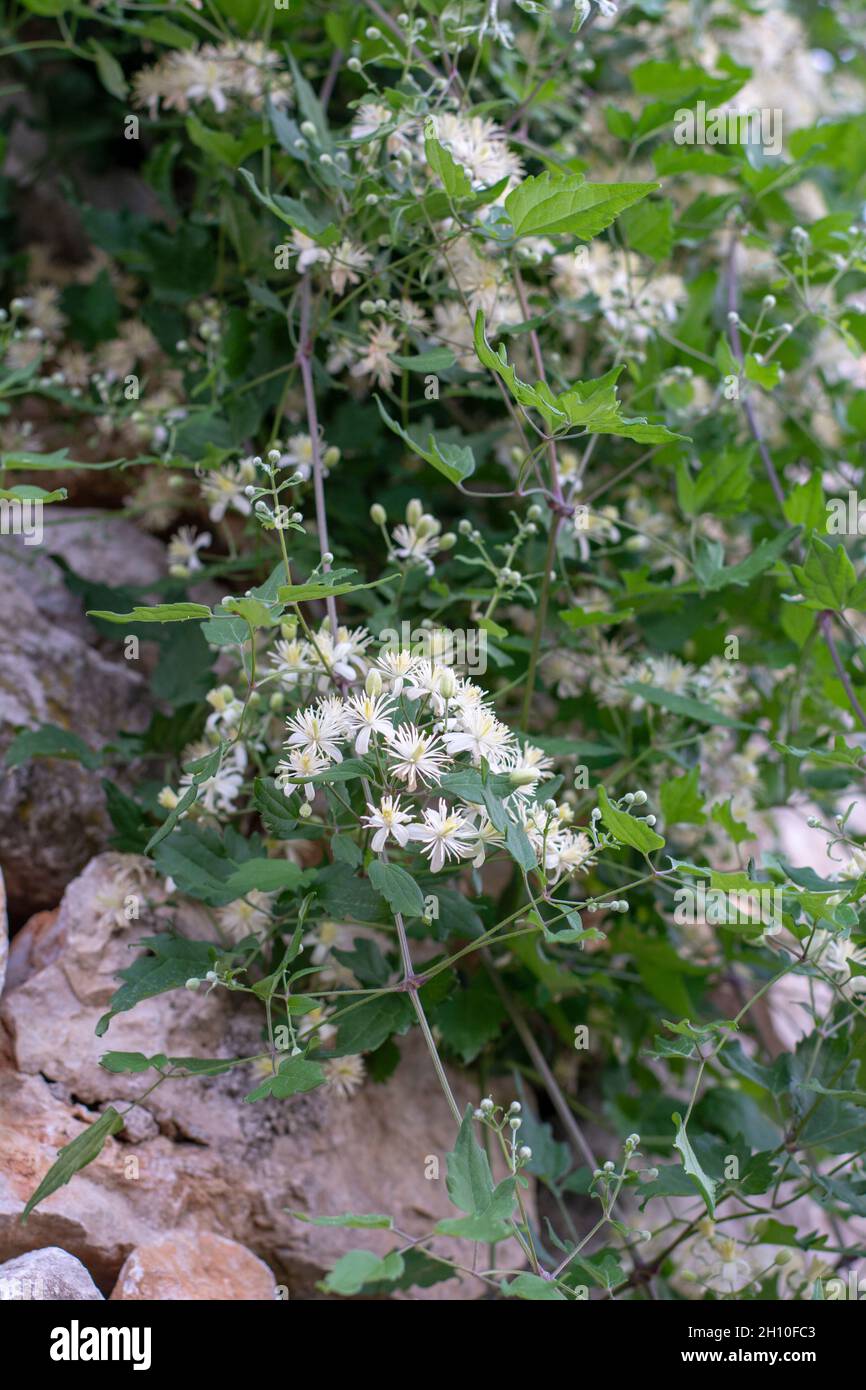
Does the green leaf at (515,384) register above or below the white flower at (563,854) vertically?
above

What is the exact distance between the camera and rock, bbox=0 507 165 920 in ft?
4.90

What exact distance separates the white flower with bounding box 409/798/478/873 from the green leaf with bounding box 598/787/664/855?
0.38 feet

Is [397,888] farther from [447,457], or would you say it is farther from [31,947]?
[31,947]

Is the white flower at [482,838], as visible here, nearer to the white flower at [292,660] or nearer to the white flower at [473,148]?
the white flower at [292,660]

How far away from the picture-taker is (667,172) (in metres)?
1.50

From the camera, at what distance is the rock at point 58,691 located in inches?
58.8

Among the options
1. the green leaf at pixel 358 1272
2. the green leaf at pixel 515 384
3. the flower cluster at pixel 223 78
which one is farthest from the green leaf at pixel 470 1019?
the flower cluster at pixel 223 78

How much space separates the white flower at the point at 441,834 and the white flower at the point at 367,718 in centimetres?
8

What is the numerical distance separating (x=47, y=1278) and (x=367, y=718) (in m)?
0.60

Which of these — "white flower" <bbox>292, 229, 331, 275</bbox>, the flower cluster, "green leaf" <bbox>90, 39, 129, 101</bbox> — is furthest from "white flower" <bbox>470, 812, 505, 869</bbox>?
"green leaf" <bbox>90, 39, 129, 101</bbox>

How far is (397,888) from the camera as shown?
102cm

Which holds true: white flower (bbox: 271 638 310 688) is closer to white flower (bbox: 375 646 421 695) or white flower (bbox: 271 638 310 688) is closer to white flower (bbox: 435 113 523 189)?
white flower (bbox: 375 646 421 695)
